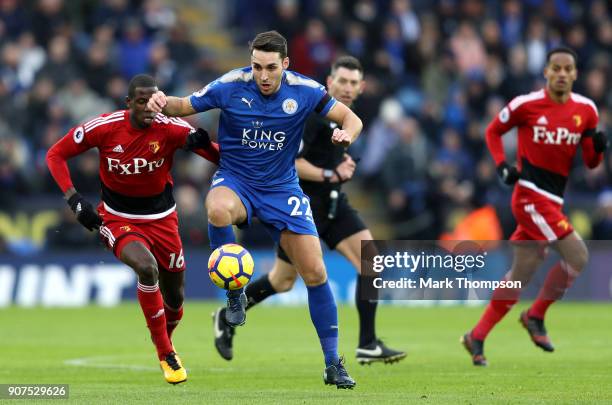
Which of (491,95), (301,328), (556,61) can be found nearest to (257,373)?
(556,61)

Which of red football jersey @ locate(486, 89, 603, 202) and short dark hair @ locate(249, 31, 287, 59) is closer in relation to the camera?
short dark hair @ locate(249, 31, 287, 59)

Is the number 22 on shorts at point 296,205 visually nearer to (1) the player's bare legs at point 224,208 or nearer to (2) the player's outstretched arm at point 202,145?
(1) the player's bare legs at point 224,208

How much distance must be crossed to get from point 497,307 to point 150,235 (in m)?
3.58

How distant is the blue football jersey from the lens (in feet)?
34.4

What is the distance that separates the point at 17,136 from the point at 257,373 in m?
12.1

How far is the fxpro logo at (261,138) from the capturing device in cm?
1052

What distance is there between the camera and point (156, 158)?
440 inches

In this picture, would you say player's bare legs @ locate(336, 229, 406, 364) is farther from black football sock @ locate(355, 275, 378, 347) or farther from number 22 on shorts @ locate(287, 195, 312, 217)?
number 22 on shorts @ locate(287, 195, 312, 217)

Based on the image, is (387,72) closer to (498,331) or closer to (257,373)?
(498,331)

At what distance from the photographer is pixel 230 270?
10172mm

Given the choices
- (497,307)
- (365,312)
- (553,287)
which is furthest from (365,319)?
(553,287)

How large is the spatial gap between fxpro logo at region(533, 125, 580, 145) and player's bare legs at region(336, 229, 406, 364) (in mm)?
1910

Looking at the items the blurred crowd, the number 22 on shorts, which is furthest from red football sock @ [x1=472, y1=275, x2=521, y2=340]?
the blurred crowd

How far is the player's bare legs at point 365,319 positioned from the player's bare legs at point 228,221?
253 centimetres
